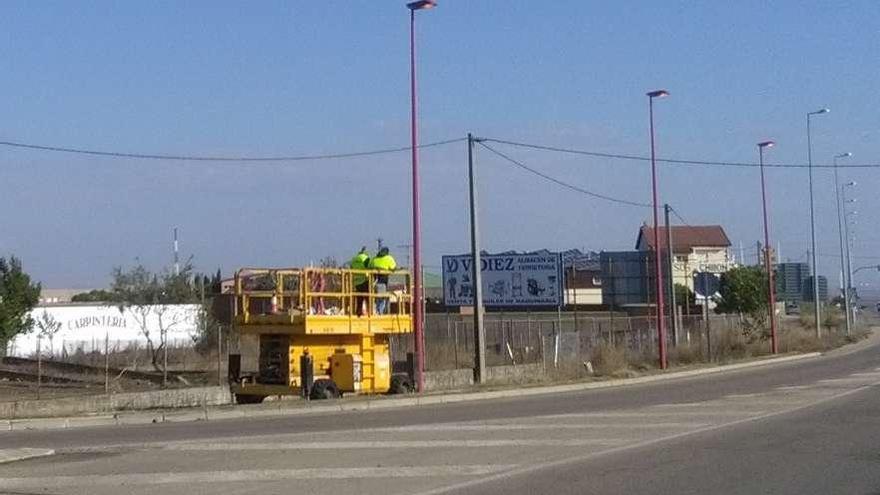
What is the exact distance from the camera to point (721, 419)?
65.5 feet

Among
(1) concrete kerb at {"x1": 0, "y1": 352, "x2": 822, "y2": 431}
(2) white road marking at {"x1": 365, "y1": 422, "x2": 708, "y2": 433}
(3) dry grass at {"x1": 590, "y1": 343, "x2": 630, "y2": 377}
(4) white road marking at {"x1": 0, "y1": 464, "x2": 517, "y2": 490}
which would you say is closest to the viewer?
(4) white road marking at {"x1": 0, "y1": 464, "x2": 517, "y2": 490}

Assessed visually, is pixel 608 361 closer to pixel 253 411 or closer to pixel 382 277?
pixel 382 277

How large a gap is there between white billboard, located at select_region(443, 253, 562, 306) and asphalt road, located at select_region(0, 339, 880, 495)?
80.6 ft

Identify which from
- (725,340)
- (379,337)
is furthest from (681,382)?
(725,340)

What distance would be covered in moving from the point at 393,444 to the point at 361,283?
12014 millimetres

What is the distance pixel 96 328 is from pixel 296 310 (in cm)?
4034

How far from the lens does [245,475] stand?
13250 millimetres

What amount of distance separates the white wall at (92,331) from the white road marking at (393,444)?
37.6 metres

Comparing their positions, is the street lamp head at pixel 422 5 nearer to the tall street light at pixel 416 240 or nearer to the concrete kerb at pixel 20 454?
the tall street light at pixel 416 240

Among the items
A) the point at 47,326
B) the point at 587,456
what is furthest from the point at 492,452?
the point at 47,326

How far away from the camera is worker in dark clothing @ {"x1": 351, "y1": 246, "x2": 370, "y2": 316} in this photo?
1095 inches

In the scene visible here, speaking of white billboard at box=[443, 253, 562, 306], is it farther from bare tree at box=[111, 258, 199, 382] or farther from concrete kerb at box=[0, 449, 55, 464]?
concrete kerb at box=[0, 449, 55, 464]

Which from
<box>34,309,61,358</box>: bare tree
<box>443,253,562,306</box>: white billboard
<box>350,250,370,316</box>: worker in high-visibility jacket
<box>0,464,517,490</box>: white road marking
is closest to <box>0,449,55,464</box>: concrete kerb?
<box>0,464,517,490</box>: white road marking

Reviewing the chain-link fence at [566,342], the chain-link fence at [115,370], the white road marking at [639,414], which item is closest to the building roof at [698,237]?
the chain-link fence at [566,342]
